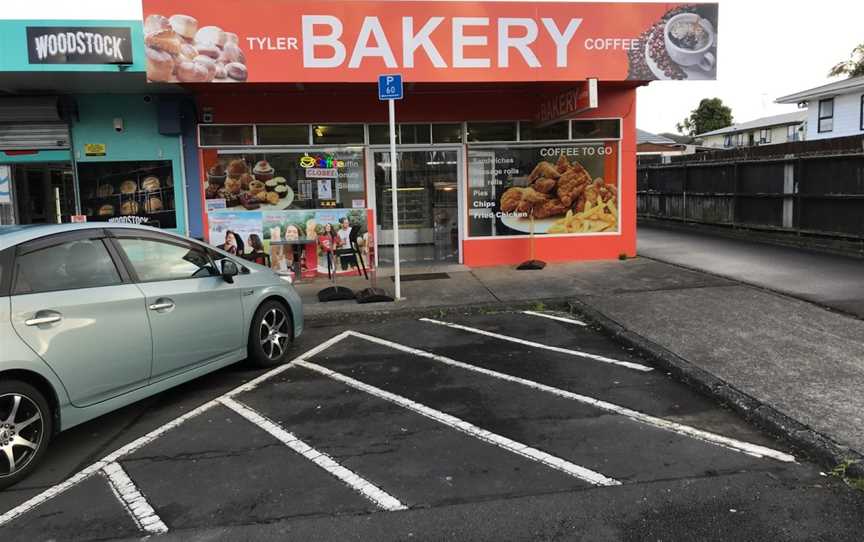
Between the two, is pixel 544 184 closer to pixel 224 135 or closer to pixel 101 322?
pixel 224 135

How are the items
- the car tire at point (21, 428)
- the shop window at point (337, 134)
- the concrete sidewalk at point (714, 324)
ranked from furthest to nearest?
the shop window at point (337, 134)
the concrete sidewalk at point (714, 324)
the car tire at point (21, 428)

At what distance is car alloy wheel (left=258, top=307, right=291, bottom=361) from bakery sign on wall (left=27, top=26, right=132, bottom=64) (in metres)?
5.28

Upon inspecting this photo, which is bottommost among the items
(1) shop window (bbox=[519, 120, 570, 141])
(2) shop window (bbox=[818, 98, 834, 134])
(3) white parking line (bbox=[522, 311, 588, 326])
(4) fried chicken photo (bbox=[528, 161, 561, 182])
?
(3) white parking line (bbox=[522, 311, 588, 326])

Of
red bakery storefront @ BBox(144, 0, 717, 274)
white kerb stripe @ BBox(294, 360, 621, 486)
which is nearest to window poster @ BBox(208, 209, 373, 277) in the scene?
red bakery storefront @ BBox(144, 0, 717, 274)

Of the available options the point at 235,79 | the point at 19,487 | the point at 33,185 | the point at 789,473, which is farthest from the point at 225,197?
the point at 789,473

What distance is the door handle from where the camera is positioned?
5023mm

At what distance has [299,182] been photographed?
11.5 meters

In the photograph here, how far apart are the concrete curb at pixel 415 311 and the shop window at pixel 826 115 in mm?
26440

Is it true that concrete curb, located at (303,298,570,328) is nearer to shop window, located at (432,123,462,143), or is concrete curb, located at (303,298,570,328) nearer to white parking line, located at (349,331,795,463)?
white parking line, located at (349,331,795,463)

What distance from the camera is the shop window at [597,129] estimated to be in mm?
11922

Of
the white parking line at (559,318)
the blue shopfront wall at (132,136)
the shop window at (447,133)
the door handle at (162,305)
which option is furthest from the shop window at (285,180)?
the door handle at (162,305)

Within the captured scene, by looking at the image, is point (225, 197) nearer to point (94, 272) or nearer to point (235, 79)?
point (235, 79)

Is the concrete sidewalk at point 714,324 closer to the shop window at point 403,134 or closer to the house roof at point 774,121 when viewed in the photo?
the shop window at point 403,134

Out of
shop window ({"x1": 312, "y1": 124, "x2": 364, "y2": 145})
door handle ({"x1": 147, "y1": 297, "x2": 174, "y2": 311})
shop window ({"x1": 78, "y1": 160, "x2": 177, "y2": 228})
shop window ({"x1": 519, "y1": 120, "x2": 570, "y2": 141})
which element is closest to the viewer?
door handle ({"x1": 147, "y1": 297, "x2": 174, "y2": 311})
